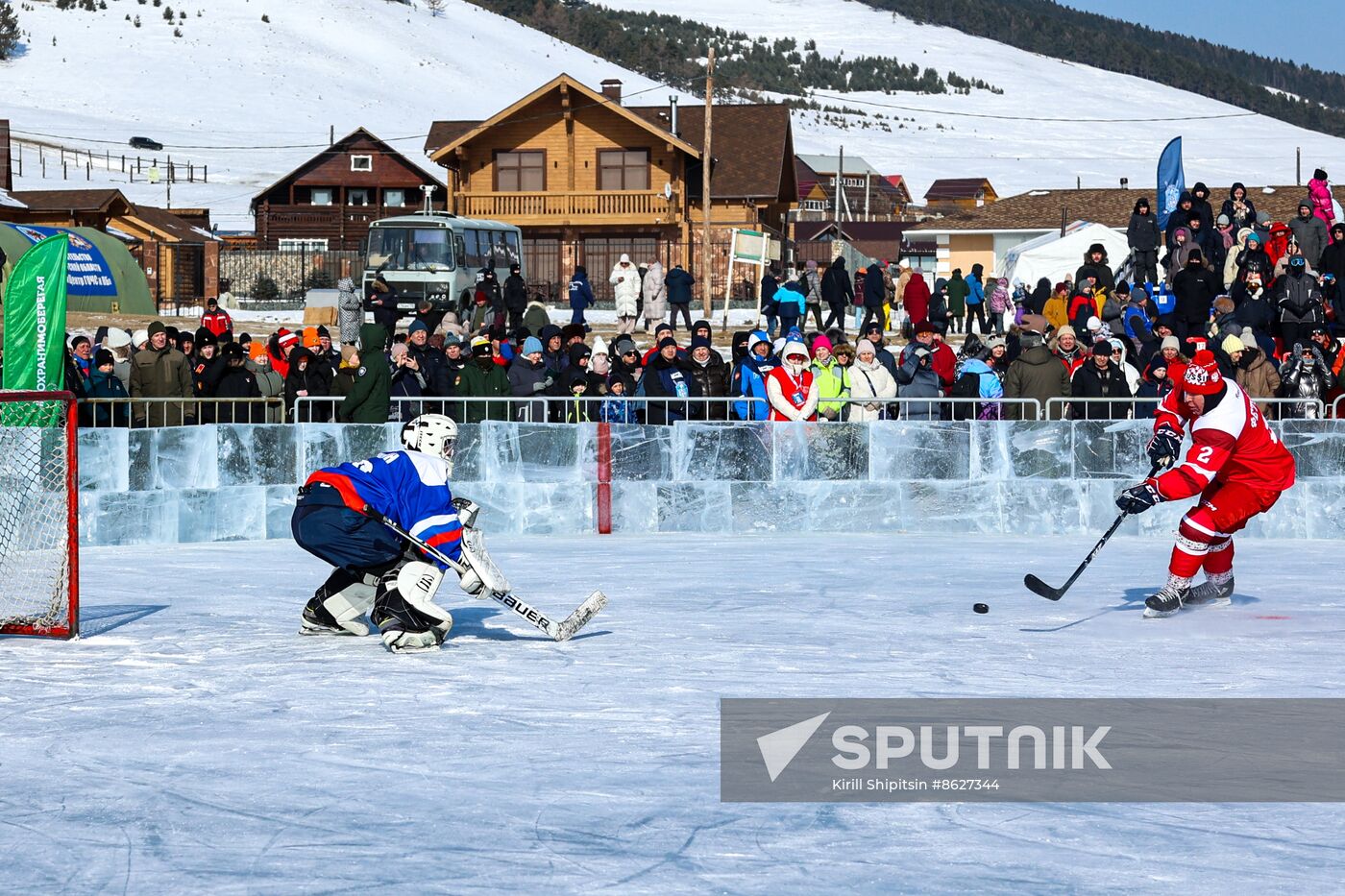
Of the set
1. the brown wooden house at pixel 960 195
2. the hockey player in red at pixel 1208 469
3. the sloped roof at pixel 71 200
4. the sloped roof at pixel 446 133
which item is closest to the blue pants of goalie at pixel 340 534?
the hockey player in red at pixel 1208 469

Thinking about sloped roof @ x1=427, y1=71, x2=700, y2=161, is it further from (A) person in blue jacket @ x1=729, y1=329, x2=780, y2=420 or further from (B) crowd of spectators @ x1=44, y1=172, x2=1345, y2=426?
(A) person in blue jacket @ x1=729, y1=329, x2=780, y2=420

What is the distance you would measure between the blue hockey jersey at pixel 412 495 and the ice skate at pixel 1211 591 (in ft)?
16.0

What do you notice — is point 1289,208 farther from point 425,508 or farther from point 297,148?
point 297,148

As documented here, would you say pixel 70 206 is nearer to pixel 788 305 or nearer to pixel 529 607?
pixel 788 305

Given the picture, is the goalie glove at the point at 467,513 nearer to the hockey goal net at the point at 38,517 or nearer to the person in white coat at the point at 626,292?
the hockey goal net at the point at 38,517

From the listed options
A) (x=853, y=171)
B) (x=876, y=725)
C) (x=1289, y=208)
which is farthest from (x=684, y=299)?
(x=853, y=171)

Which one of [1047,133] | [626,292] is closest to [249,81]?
[1047,133]

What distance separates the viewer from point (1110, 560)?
13336 mm

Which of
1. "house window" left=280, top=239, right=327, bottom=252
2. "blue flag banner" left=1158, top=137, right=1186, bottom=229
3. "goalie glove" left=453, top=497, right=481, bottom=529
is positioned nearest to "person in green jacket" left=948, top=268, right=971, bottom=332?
"blue flag banner" left=1158, top=137, right=1186, bottom=229

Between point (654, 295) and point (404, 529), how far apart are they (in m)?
21.7

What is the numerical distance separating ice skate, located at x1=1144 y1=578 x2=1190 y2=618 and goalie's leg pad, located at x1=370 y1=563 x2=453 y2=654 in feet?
14.2

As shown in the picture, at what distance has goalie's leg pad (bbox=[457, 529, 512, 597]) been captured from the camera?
28.7 ft

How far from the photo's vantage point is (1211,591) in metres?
10.8

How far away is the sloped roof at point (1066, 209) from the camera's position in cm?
4978
